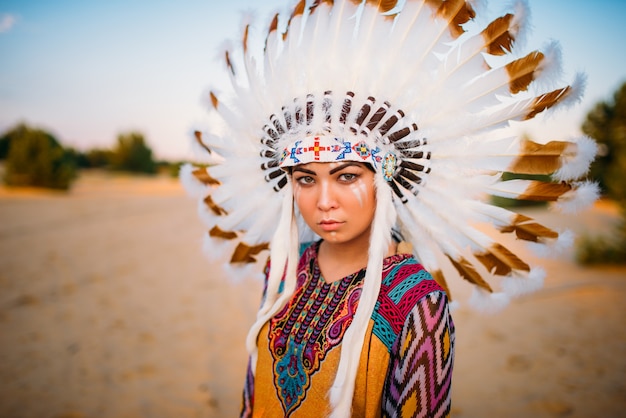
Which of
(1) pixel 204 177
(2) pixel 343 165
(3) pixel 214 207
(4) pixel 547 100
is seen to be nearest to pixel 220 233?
(3) pixel 214 207

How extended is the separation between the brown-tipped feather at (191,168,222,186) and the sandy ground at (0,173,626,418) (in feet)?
1.39

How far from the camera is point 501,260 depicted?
156cm

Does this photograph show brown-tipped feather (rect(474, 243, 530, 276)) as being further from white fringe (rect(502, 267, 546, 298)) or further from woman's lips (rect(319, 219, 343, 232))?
woman's lips (rect(319, 219, 343, 232))

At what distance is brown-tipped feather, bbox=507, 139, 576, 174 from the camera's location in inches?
54.0

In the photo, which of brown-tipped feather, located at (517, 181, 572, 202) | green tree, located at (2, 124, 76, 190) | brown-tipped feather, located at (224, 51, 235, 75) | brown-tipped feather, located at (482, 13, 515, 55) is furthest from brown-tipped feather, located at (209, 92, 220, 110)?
green tree, located at (2, 124, 76, 190)

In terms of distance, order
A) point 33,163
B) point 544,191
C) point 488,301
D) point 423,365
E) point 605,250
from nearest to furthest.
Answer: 1. point 423,365
2. point 544,191
3. point 488,301
4. point 605,250
5. point 33,163

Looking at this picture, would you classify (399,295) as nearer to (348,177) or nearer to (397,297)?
(397,297)

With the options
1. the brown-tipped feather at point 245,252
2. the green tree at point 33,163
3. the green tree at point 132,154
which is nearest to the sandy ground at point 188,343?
the brown-tipped feather at point 245,252

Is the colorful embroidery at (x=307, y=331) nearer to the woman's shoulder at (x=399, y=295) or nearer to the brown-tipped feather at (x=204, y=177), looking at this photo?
the woman's shoulder at (x=399, y=295)

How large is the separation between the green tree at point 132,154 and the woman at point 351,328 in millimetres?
48662

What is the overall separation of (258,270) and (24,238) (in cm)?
1003

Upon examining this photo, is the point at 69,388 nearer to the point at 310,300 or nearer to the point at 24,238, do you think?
the point at 310,300

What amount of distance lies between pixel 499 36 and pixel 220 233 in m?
1.50

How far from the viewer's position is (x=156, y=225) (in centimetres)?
1249
